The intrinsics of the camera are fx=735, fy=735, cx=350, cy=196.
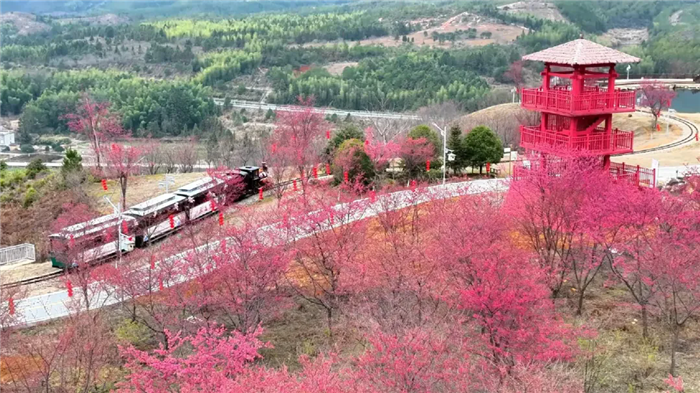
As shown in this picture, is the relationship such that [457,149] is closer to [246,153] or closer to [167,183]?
[167,183]

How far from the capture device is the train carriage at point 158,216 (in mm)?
25781

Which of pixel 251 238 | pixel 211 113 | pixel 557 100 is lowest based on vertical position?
pixel 211 113

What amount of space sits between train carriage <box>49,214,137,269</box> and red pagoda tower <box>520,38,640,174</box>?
1441 centimetres

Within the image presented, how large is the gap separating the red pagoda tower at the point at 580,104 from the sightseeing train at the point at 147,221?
1269 cm

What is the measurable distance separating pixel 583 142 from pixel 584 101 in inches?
56.4

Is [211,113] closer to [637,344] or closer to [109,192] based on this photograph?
[109,192]

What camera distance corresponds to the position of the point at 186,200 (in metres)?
28.3

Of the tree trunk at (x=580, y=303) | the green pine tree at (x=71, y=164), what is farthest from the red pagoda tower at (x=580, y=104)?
the green pine tree at (x=71, y=164)

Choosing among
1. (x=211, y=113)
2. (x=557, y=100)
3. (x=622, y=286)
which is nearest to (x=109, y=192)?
(x=557, y=100)

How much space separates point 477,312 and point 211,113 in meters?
63.7

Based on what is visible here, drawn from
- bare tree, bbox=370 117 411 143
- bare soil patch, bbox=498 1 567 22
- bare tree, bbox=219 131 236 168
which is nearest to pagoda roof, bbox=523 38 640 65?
bare tree, bbox=370 117 411 143

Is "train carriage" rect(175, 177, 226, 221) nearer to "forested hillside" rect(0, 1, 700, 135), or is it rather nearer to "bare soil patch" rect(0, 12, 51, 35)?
"forested hillside" rect(0, 1, 700, 135)

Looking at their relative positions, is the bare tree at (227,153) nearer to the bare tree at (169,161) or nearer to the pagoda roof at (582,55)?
the bare tree at (169,161)

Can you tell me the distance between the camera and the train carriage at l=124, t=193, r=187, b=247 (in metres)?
25.8
